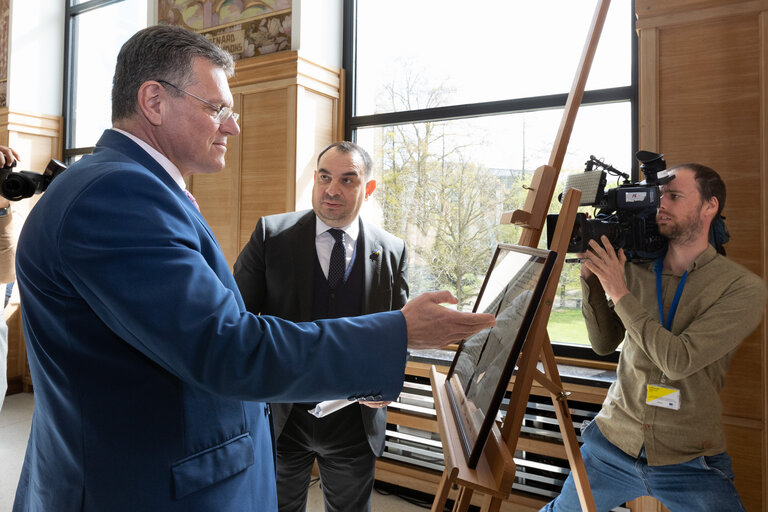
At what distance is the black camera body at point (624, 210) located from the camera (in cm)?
161

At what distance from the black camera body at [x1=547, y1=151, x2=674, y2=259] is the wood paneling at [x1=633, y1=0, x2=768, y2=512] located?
572mm

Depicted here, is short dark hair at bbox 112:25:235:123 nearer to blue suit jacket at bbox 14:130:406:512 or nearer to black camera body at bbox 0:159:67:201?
blue suit jacket at bbox 14:130:406:512

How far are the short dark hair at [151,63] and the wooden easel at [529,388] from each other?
85 cm

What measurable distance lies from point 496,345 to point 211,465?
0.60m

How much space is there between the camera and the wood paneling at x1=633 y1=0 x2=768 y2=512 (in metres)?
2.05

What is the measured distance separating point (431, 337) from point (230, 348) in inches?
13.6

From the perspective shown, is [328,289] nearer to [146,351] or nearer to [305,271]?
[305,271]

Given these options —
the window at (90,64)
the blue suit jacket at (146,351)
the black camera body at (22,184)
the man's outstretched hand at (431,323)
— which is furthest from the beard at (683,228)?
the window at (90,64)

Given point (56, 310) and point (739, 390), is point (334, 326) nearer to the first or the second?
point (56, 310)

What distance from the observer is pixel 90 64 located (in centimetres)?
510

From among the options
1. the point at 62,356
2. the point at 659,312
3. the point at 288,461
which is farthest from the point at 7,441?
the point at 659,312

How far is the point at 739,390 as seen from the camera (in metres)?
2.08

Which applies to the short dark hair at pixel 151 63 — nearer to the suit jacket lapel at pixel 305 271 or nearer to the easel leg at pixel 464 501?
the suit jacket lapel at pixel 305 271

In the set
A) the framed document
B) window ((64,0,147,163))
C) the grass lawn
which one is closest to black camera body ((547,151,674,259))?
the framed document
